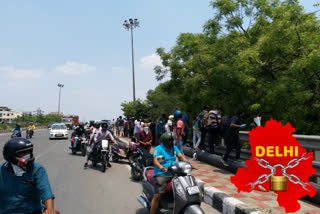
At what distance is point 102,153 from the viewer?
8.51m

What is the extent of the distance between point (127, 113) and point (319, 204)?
79686mm

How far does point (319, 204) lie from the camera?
4691 millimetres

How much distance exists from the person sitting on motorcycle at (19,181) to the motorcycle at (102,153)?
6165 mm

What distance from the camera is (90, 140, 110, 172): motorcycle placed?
8469mm

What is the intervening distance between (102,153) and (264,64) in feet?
26.4

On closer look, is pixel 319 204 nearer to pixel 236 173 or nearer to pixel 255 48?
pixel 236 173

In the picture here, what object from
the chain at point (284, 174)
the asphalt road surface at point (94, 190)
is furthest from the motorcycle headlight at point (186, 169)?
the chain at point (284, 174)

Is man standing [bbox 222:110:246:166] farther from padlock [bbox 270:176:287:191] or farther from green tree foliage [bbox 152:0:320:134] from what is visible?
green tree foliage [bbox 152:0:320:134]

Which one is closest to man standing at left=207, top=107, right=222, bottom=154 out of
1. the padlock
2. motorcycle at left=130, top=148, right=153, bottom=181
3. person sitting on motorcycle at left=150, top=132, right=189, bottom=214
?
motorcycle at left=130, top=148, right=153, bottom=181

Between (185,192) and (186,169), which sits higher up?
(186,169)

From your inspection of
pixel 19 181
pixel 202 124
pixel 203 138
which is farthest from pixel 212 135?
pixel 19 181

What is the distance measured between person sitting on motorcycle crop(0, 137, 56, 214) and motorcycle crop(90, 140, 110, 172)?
20.2 ft

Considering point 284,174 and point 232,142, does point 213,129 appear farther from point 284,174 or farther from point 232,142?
point 284,174

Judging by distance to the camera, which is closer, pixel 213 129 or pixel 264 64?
pixel 213 129
